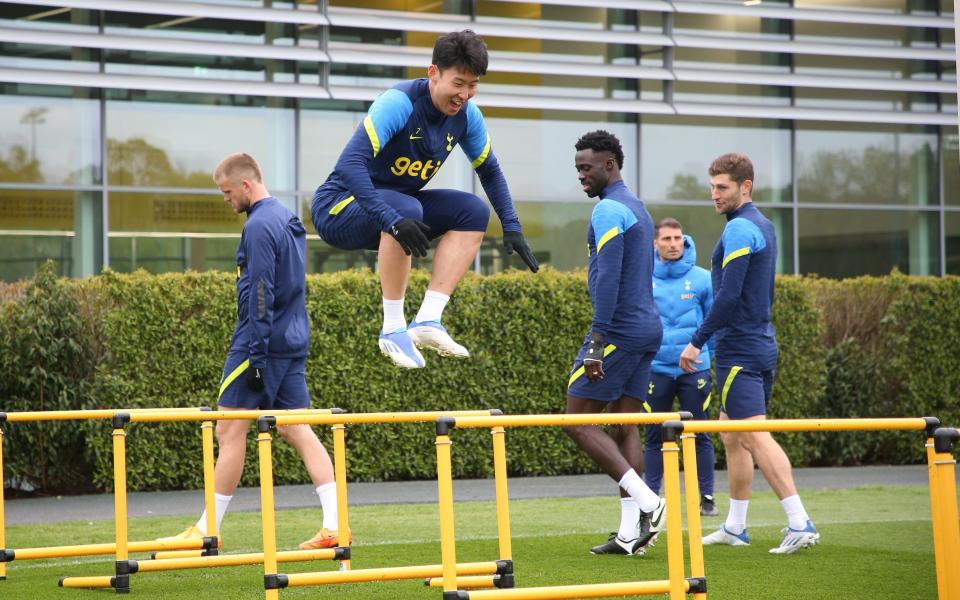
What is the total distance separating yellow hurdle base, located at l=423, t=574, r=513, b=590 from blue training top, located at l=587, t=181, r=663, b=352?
70.2 inches

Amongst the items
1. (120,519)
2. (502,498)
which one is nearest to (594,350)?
(502,498)

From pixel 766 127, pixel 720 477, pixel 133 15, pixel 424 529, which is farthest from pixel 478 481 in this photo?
pixel 766 127

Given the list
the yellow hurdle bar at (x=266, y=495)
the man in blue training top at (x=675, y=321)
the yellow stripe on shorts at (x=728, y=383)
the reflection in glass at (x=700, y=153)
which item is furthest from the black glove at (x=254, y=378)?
the reflection in glass at (x=700, y=153)

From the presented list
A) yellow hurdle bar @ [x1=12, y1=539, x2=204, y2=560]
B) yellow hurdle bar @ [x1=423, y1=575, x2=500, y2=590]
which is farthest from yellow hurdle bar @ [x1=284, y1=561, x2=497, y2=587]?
yellow hurdle bar @ [x1=12, y1=539, x2=204, y2=560]

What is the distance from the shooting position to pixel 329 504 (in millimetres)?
8039

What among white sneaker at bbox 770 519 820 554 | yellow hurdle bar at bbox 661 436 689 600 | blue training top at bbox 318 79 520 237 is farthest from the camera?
white sneaker at bbox 770 519 820 554

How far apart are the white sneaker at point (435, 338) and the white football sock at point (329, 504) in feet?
5.35

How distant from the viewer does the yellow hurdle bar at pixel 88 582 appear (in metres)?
7.12

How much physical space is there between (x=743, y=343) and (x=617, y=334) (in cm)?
98

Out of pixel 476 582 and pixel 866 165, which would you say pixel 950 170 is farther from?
pixel 476 582

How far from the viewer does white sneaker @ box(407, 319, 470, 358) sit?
6629 millimetres

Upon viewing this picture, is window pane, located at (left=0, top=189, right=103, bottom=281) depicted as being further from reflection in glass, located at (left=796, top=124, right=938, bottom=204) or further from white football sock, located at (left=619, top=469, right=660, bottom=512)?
reflection in glass, located at (left=796, top=124, right=938, bottom=204)

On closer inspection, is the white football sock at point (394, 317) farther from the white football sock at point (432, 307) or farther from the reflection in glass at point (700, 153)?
the reflection in glass at point (700, 153)

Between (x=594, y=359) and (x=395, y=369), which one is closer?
(x=594, y=359)
